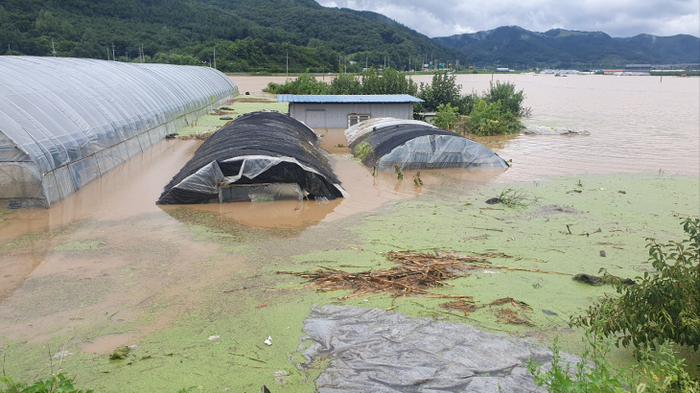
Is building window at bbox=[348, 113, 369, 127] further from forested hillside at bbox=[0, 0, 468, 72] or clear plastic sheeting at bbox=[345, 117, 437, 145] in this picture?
forested hillside at bbox=[0, 0, 468, 72]

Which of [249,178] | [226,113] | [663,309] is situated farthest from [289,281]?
[226,113]

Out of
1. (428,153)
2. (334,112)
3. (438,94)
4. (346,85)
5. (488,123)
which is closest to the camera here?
(428,153)

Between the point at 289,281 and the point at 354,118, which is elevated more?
the point at 354,118

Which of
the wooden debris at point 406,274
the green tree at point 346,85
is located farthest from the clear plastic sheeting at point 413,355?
the green tree at point 346,85

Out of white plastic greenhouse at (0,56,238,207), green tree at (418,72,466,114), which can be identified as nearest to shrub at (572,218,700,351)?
white plastic greenhouse at (0,56,238,207)

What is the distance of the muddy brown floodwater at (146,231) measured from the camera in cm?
674

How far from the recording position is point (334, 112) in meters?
25.7

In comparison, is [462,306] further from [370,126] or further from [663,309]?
[370,126]

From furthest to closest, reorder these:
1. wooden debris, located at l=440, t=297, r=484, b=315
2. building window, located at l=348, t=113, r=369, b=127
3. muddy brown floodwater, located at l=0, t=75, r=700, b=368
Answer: building window, located at l=348, t=113, r=369, b=127 < muddy brown floodwater, located at l=0, t=75, r=700, b=368 < wooden debris, located at l=440, t=297, r=484, b=315

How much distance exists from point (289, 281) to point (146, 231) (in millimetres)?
4074

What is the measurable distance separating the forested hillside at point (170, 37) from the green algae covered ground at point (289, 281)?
4603cm

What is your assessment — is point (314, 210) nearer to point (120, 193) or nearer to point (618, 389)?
point (120, 193)

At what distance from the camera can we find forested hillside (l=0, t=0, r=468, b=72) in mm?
57250

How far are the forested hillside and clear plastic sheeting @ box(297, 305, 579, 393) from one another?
50.1 metres
